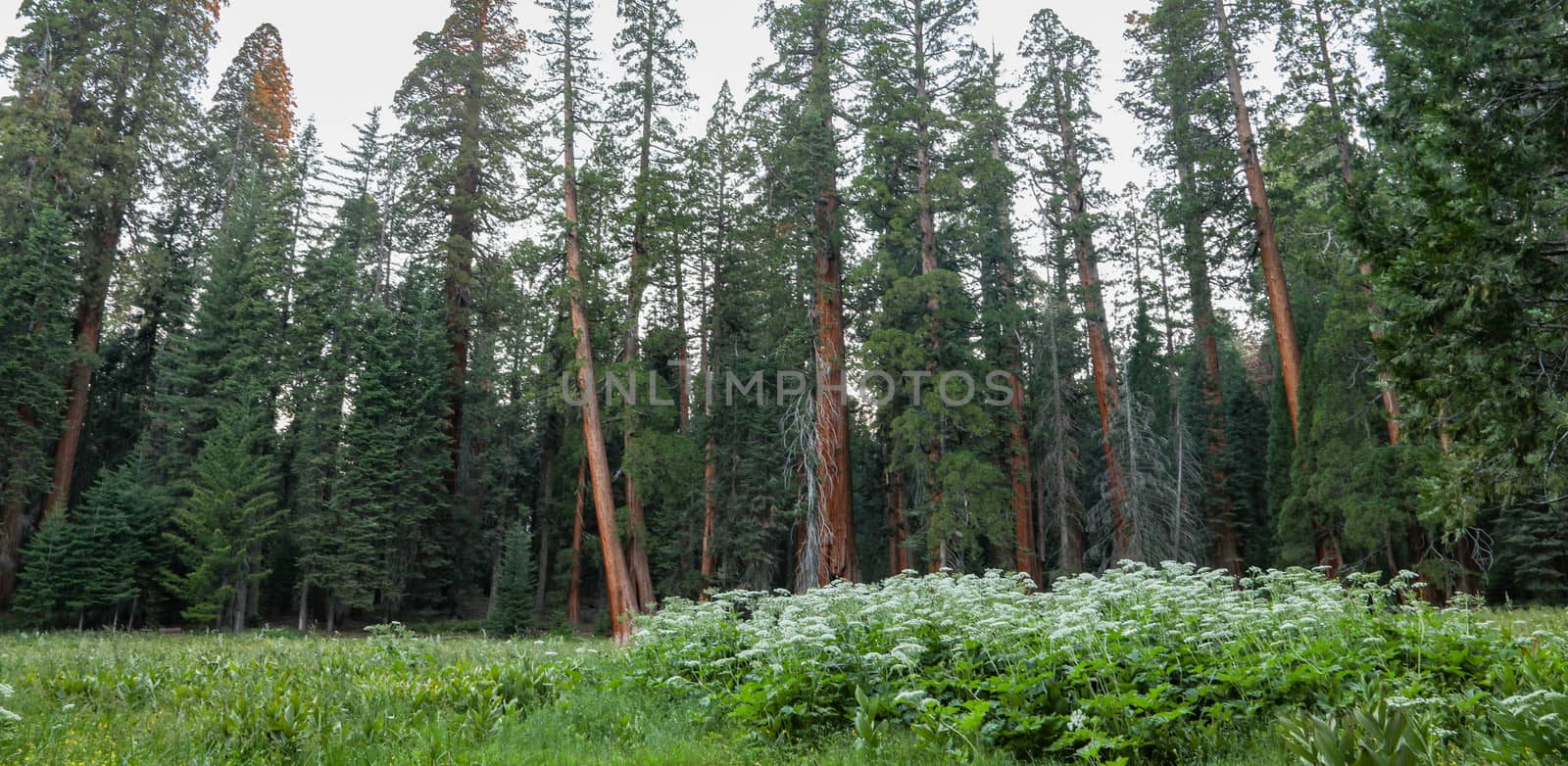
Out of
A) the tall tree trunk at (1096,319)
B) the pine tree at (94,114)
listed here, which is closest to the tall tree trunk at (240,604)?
the pine tree at (94,114)

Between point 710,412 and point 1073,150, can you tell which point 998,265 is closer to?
point 1073,150

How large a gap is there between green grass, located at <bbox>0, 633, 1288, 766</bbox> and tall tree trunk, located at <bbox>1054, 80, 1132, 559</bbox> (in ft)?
50.0

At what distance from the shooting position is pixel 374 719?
16.9ft

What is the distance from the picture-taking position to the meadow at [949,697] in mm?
4262

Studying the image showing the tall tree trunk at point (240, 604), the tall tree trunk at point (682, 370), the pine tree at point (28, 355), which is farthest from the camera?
the tall tree trunk at point (682, 370)

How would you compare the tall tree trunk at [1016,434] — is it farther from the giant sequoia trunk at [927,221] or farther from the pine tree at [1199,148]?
the pine tree at [1199,148]

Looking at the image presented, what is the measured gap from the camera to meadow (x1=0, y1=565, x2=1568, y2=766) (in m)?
4.26

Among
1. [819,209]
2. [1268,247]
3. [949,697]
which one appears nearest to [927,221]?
[819,209]

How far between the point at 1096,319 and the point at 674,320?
1217 cm

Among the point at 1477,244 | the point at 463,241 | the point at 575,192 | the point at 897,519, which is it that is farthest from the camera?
the point at 463,241

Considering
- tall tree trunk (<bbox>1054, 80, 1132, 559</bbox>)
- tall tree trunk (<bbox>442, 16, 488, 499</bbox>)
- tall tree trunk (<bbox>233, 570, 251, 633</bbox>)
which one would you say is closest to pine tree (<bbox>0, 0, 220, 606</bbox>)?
tall tree trunk (<bbox>233, 570, 251, 633</bbox>)

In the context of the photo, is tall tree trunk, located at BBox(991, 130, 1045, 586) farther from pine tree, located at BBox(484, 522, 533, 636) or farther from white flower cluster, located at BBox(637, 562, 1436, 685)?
pine tree, located at BBox(484, 522, 533, 636)

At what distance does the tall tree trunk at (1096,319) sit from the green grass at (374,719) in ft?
50.0

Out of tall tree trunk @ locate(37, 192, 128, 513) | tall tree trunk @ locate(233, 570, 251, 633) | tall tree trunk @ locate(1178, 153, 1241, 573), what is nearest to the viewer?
tall tree trunk @ locate(233, 570, 251, 633)
